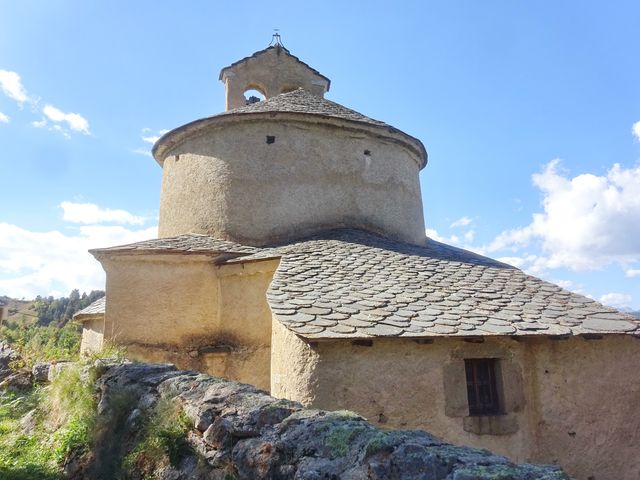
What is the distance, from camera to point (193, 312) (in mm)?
7605

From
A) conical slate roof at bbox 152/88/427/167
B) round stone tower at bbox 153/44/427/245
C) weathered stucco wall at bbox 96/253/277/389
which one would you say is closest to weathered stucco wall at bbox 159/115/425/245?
round stone tower at bbox 153/44/427/245

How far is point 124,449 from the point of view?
3.50 meters

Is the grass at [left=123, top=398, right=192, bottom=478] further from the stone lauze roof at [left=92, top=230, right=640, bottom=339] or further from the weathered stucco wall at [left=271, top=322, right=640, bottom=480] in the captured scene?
the weathered stucco wall at [left=271, top=322, right=640, bottom=480]

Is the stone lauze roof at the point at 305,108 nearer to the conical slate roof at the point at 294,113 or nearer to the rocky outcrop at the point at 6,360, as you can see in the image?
the conical slate roof at the point at 294,113

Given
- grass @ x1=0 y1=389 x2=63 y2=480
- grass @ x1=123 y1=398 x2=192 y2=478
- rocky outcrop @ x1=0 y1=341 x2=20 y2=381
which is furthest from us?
rocky outcrop @ x1=0 y1=341 x2=20 y2=381

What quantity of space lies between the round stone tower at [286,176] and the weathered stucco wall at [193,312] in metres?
1.24

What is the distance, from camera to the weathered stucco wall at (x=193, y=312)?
24.0ft

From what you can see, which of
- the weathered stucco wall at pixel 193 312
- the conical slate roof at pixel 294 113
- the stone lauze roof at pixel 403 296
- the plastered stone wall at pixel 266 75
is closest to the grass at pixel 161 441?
the stone lauze roof at pixel 403 296

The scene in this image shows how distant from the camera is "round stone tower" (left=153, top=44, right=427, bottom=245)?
8734 mm

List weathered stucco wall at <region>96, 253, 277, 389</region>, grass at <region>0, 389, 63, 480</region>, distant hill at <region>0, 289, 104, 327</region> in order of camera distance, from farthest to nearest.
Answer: distant hill at <region>0, 289, 104, 327</region>, weathered stucco wall at <region>96, 253, 277, 389</region>, grass at <region>0, 389, 63, 480</region>

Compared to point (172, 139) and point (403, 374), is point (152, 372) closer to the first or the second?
point (403, 374)

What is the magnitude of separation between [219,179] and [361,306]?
462cm

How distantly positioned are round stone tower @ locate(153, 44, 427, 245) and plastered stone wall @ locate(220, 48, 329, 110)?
3.19 meters

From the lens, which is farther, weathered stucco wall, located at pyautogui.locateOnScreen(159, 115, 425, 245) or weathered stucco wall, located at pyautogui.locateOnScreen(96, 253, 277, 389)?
weathered stucco wall, located at pyautogui.locateOnScreen(159, 115, 425, 245)
